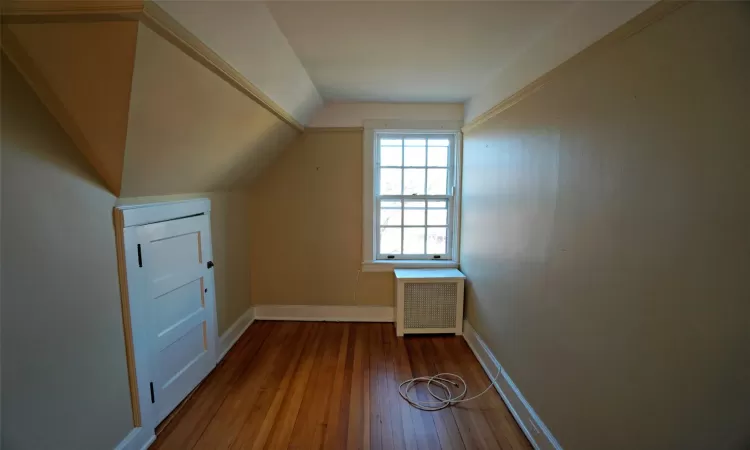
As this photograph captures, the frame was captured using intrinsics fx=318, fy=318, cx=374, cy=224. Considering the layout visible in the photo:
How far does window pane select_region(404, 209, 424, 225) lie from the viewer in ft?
11.2

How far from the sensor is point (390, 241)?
3.46m

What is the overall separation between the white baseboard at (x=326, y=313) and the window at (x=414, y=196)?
597 millimetres

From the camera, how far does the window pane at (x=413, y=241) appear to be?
3.45 m

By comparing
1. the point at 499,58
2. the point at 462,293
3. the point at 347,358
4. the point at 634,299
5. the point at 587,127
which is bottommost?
the point at 347,358

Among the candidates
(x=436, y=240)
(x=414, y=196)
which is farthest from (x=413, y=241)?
(x=414, y=196)

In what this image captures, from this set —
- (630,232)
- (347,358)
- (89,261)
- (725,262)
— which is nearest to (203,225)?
(89,261)

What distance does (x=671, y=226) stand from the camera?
39.3 inches

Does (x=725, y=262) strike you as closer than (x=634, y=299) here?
Yes

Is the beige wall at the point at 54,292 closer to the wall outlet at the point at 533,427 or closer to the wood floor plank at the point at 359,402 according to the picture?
the wood floor plank at the point at 359,402

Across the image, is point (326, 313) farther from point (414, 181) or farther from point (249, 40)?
point (249, 40)

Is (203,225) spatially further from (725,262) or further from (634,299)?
(725,262)

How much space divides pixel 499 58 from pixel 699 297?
1736 mm

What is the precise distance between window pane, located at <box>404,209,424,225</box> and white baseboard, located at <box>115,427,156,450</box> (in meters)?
2.60

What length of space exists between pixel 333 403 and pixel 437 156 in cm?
246
